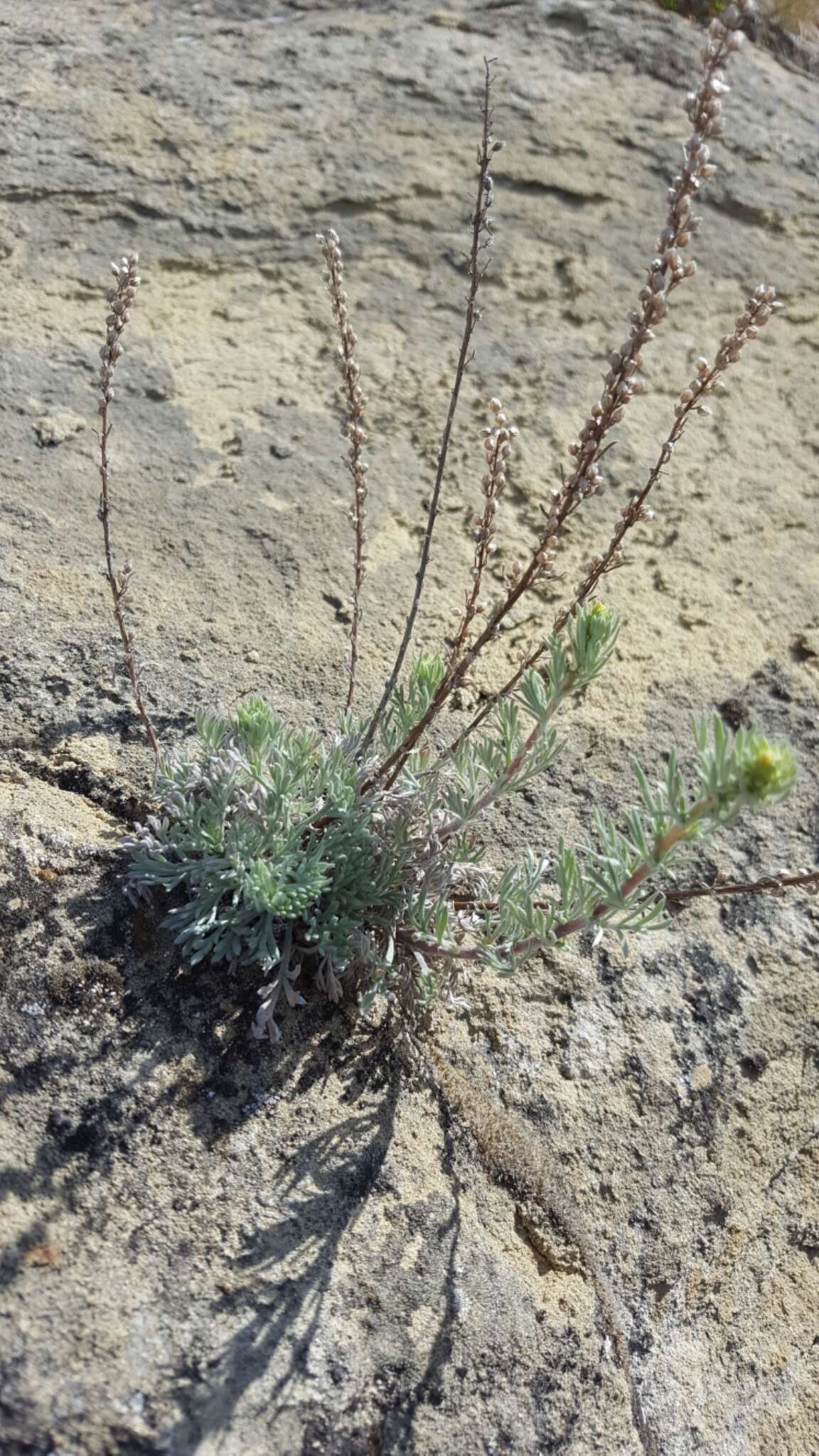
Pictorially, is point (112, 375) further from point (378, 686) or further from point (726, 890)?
point (726, 890)

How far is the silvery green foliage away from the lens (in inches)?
94.9

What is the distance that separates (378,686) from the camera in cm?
332

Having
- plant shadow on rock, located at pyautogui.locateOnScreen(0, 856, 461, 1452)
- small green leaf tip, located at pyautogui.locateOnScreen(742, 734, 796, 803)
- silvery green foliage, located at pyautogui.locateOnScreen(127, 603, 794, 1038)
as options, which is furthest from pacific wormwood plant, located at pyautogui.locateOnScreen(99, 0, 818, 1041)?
small green leaf tip, located at pyautogui.locateOnScreen(742, 734, 796, 803)

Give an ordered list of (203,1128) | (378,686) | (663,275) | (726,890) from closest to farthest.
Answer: (663,275) < (203,1128) < (726,890) < (378,686)

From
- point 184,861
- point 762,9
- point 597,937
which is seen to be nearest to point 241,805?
point 184,861

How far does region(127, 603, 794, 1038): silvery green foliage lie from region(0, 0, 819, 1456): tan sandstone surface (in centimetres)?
15

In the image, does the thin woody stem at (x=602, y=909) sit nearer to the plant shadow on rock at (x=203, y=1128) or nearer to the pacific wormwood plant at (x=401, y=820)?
the pacific wormwood plant at (x=401, y=820)

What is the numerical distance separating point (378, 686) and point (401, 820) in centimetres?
75

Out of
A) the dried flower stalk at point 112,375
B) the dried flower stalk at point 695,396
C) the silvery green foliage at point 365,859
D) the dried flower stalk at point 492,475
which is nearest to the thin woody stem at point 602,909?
the silvery green foliage at point 365,859

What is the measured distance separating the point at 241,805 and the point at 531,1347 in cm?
132

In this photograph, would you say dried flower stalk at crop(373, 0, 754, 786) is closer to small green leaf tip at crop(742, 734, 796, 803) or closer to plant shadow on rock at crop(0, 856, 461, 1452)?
small green leaf tip at crop(742, 734, 796, 803)

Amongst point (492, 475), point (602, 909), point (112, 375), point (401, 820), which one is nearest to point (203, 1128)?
point (401, 820)

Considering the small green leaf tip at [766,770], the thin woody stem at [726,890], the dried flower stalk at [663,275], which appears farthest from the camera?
the thin woody stem at [726,890]

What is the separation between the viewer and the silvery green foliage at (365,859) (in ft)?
7.91
